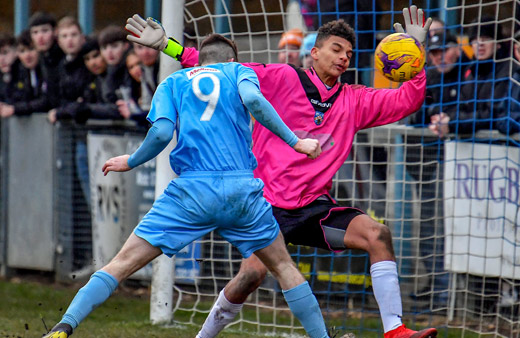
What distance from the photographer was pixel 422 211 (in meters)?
7.34

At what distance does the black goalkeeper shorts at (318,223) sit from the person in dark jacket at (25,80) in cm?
493

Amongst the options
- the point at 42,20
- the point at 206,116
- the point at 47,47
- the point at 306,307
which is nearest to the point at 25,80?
the point at 47,47

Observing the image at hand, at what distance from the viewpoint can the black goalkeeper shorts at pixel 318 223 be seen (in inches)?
214

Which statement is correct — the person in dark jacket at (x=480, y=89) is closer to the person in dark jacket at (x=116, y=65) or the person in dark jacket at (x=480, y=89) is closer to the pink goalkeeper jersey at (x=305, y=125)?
the pink goalkeeper jersey at (x=305, y=125)

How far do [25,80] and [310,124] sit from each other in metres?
5.71

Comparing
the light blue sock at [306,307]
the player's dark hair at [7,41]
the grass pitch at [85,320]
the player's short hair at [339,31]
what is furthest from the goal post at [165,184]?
the player's dark hair at [7,41]

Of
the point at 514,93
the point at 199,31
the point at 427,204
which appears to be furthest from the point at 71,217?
the point at 514,93

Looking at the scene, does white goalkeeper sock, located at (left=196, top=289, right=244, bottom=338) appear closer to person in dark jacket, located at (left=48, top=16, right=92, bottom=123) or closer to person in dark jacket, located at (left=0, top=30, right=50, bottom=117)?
person in dark jacket, located at (left=48, top=16, right=92, bottom=123)

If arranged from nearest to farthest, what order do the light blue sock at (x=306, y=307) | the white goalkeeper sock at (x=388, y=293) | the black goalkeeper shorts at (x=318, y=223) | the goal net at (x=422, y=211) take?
the light blue sock at (x=306, y=307), the white goalkeeper sock at (x=388, y=293), the black goalkeeper shorts at (x=318, y=223), the goal net at (x=422, y=211)

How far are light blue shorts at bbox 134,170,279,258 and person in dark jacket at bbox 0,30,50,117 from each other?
5.33 m

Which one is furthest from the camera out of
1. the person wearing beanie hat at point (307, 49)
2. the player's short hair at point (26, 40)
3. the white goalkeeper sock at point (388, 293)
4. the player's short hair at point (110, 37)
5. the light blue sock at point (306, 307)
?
the player's short hair at point (26, 40)

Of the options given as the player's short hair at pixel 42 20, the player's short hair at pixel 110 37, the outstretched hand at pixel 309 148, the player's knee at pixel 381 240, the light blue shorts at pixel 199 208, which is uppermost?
the player's short hair at pixel 42 20

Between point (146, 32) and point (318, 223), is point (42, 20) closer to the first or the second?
point (146, 32)

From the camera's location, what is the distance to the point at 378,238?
208 inches
